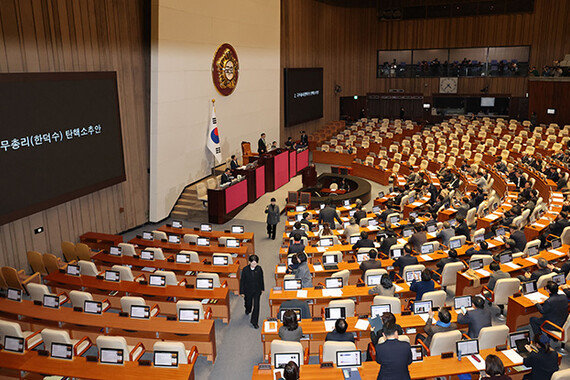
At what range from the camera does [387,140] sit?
89.6 feet

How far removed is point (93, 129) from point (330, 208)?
7238mm

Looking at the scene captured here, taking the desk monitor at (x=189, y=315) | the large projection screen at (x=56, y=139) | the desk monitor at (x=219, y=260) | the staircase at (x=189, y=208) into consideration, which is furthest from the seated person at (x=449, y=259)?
the large projection screen at (x=56, y=139)

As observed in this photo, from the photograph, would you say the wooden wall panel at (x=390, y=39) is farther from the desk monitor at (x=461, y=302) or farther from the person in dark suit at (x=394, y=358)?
the person in dark suit at (x=394, y=358)

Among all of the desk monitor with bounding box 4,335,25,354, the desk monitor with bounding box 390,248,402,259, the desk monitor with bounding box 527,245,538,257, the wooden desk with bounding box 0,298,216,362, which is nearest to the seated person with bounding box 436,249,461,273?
the desk monitor with bounding box 390,248,402,259

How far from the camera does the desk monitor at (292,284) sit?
361 inches

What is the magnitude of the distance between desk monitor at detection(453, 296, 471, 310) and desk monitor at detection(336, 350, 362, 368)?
242 centimetres

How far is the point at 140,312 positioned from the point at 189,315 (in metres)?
0.89

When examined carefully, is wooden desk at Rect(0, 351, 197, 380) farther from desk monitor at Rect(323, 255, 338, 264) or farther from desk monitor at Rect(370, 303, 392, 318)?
desk monitor at Rect(323, 255, 338, 264)

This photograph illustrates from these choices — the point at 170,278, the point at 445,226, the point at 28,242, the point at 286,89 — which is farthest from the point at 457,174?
the point at 28,242

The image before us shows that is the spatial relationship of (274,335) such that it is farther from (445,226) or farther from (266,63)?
(266,63)

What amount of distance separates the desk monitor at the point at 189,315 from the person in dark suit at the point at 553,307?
598 centimetres

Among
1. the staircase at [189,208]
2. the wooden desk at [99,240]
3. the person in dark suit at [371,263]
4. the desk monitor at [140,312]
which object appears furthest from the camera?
the staircase at [189,208]

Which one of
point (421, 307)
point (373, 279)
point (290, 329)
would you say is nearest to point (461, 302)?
point (421, 307)

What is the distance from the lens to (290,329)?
7.08 m
